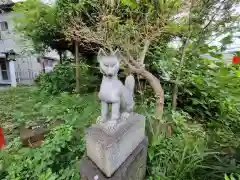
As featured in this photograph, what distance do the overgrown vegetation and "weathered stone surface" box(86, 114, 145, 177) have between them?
509 millimetres

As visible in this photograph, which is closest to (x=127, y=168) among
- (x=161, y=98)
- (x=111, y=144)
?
(x=111, y=144)

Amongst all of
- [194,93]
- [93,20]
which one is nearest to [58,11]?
[93,20]

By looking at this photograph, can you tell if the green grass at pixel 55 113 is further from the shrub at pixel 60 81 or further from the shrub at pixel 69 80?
the shrub at pixel 60 81

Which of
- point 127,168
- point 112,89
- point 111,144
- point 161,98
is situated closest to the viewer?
point 111,144

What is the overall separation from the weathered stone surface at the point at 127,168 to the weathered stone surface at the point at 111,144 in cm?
5

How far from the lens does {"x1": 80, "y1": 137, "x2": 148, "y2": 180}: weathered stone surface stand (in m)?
1.51

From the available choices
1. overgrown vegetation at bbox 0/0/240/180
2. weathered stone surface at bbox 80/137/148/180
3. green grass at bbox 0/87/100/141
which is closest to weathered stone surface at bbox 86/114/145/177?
weathered stone surface at bbox 80/137/148/180

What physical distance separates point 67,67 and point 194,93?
4.58 meters

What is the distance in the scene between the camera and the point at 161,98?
2506 mm

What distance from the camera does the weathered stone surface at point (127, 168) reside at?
1.51m

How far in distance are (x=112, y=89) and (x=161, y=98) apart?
1235 millimetres

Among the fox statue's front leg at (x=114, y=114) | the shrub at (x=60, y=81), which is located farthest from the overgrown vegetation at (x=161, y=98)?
the shrub at (x=60, y=81)

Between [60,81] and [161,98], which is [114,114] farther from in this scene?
[60,81]

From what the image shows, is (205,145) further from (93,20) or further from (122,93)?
(93,20)
